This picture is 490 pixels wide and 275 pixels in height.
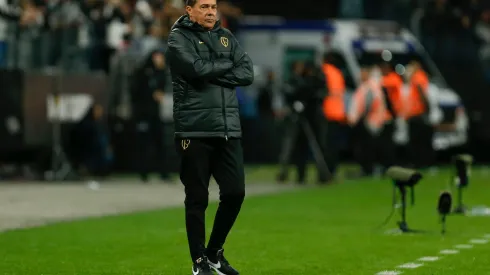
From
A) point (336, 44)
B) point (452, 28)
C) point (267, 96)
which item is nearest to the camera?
point (267, 96)

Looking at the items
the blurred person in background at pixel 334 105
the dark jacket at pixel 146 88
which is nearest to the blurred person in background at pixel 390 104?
the blurred person in background at pixel 334 105

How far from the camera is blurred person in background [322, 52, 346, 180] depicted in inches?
1083

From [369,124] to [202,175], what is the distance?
17726 mm

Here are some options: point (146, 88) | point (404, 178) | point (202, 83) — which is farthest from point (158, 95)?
point (202, 83)

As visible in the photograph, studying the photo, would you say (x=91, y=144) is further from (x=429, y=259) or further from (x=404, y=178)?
(x=429, y=259)

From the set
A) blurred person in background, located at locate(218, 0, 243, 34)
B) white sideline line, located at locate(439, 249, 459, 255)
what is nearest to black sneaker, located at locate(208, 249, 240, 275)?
white sideline line, located at locate(439, 249, 459, 255)

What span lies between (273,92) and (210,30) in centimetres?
2017

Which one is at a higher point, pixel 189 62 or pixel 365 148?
pixel 189 62

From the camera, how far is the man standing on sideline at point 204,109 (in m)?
11.1

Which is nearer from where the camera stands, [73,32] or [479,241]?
[479,241]

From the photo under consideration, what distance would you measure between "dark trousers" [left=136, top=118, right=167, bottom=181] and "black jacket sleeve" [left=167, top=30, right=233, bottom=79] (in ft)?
48.0

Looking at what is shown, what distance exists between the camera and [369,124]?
28766mm

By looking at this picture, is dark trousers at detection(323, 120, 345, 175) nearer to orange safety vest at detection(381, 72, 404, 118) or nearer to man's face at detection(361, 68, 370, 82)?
man's face at detection(361, 68, 370, 82)

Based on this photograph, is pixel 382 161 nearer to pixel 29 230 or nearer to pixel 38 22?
pixel 38 22
